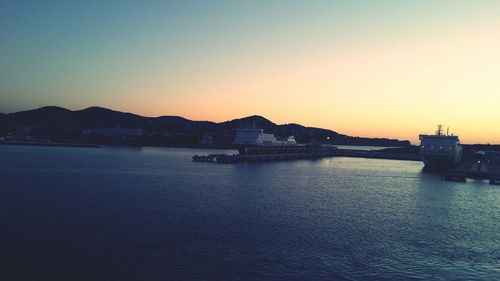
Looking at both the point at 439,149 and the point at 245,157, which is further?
the point at 245,157

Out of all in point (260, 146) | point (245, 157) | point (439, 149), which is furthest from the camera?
point (260, 146)

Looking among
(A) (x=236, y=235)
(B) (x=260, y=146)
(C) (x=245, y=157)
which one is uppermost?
(B) (x=260, y=146)

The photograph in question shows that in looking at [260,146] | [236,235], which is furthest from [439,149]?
[236,235]

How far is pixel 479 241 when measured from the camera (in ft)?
84.8

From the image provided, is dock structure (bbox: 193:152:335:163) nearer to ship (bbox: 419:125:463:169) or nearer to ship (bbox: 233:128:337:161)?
ship (bbox: 233:128:337:161)

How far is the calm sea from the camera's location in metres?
18.9

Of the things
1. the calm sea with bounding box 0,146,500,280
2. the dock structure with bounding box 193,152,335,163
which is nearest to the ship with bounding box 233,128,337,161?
the dock structure with bounding box 193,152,335,163

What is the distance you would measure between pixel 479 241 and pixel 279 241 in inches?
540

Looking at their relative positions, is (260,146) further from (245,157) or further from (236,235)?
(236,235)

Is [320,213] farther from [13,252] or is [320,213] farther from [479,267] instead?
[13,252]

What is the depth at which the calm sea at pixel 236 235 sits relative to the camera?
18859 millimetres

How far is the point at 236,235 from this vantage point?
82.3ft

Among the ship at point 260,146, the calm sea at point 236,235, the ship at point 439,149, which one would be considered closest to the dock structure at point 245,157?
the ship at point 260,146

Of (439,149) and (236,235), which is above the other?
(439,149)
